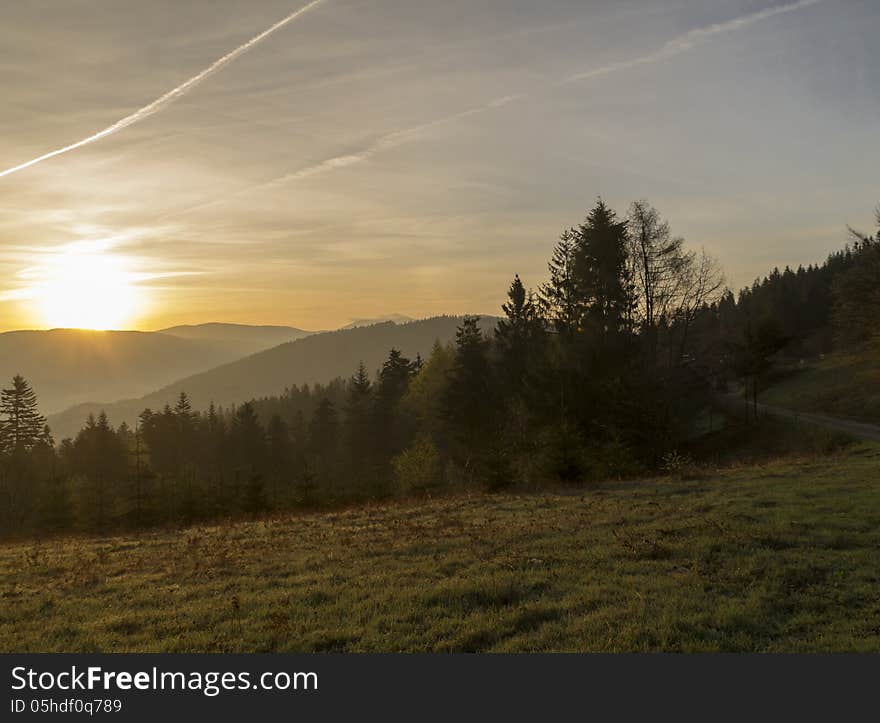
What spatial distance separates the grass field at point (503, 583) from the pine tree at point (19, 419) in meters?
74.7

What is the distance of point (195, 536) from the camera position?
19.2m

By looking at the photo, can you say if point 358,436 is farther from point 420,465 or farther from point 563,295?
point 563,295

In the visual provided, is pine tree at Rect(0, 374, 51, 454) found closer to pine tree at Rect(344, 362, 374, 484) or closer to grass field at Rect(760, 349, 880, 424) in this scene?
pine tree at Rect(344, 362, 374, 484)

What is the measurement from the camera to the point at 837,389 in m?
52.4

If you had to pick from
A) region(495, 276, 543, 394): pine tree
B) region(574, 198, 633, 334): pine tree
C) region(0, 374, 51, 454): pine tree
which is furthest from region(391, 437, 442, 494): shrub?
region(0, 374, 51, 454): pine tree

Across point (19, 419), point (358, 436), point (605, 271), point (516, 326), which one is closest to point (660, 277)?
point (605, 271)

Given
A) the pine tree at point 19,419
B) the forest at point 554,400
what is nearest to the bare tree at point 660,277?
the forest at point 554,400

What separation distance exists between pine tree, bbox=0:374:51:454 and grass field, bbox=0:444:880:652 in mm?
74697

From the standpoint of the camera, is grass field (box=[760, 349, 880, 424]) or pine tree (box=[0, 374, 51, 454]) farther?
pine tree (box=[0, 374, 51, 454])

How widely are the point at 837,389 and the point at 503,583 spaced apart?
54066 mm

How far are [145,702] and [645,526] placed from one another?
11.1 meters

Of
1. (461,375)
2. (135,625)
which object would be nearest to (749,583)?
(135,625)

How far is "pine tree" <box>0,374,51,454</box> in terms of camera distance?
79375 millimetres

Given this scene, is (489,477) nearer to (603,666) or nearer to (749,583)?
(749,583)
